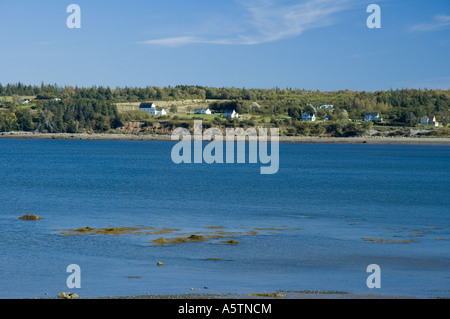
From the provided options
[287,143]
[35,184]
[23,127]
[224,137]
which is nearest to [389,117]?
[287,143]

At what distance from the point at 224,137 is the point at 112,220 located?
91.7 meters

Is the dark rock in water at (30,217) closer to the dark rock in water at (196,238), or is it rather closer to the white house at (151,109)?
the dark rock in water at (196,238)

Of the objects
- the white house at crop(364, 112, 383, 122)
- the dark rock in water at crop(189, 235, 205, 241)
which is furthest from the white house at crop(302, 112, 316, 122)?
the dark rock in water at crop(189, 235, 205, 241)

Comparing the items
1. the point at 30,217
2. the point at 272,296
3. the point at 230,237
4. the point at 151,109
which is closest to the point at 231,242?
the point at 230,237

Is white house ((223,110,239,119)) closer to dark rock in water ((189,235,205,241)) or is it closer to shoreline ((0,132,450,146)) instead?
shoreline ((0,132,450,146))

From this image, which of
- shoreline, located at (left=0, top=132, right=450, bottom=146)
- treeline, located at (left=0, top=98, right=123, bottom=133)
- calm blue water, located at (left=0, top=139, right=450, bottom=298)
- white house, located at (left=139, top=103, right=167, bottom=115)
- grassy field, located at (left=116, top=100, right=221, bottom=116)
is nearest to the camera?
calm blue water, located at (left=0, top=139, right=450, bottom=298)

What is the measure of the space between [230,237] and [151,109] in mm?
121617

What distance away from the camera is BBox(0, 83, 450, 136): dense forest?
12350 cm

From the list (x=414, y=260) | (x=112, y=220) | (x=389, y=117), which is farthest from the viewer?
(x=389, y=117)

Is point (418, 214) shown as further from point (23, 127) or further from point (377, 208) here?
point (23, 127)

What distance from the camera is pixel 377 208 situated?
1104 inches

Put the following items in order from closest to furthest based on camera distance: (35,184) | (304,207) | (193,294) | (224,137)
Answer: (193,294) < (304,207) < (35,184) < (224,137)

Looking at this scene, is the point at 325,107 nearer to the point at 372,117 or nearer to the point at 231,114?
the point at 372,117

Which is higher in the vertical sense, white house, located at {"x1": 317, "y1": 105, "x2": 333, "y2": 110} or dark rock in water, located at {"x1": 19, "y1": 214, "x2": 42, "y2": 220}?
white house, located at {"x1": 317, "y1": 105, "x2": 333, "y2": 110}
